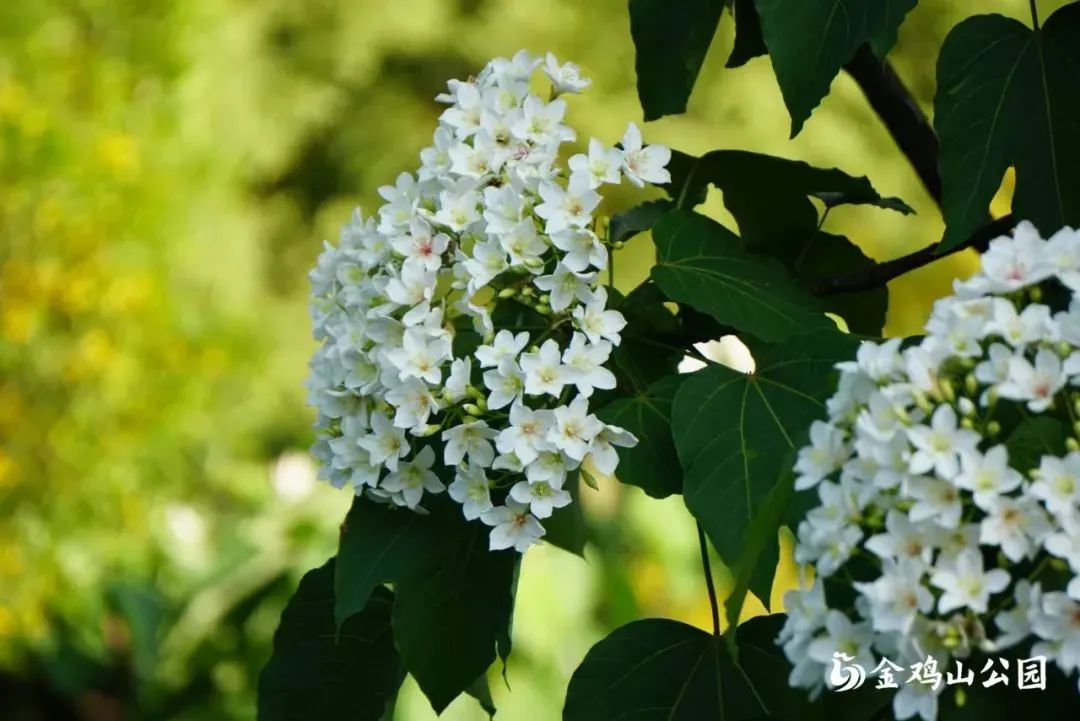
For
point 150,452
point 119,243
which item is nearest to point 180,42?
point 119,243

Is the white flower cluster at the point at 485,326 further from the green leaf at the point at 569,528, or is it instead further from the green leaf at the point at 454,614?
the green leaf at the point at 569,528

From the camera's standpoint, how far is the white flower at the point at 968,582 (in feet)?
1.88

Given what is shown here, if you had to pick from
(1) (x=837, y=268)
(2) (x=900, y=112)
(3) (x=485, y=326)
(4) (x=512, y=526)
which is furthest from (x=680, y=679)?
(2) (x=900, y=112)

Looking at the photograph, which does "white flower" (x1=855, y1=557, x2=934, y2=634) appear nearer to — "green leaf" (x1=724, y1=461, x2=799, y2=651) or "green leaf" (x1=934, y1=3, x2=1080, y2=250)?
"green leaf" (x1=724, y1=461, x2=799, y2=651)

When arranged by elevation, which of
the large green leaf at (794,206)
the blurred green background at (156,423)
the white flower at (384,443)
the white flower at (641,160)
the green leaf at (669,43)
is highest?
the blurred green background at (156,423)

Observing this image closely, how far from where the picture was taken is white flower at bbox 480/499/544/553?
0.80 m

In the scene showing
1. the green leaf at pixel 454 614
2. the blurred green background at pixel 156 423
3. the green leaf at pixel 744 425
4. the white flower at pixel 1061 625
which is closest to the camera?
the white flower at pixel 1061 625

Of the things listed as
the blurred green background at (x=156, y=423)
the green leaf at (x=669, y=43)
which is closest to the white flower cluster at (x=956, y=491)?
the green leaf at (x=669, y=43)

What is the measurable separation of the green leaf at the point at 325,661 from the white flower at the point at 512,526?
187 mm

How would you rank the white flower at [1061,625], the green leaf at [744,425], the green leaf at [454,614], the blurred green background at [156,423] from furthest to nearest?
the blurred green background at [156,423] < the green leaf at [454,614] < the green leaf at [744,425] < the white flower at [1061,625]

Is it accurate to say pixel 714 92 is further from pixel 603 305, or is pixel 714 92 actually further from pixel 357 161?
pixel 603 305

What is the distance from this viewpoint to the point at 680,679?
A: 0.80m

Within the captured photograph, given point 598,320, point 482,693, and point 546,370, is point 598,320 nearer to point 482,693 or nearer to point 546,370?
point 546,370

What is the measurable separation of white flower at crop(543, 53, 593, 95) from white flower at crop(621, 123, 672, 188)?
0.22 feet
